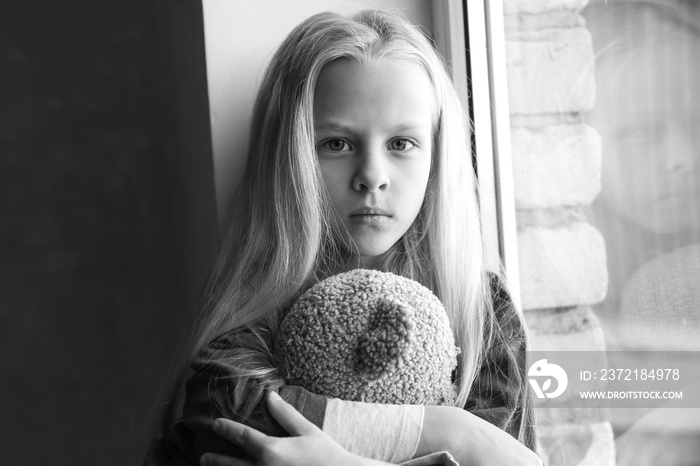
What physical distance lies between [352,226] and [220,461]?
1.05 feet

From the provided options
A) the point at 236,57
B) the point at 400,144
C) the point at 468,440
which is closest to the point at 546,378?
the point at 468,440

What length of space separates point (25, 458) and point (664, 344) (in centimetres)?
107

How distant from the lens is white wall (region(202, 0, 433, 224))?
0.99 meters

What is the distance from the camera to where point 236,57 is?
100 cm

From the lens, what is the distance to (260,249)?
2.88ft

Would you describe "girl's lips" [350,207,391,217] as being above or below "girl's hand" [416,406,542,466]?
above

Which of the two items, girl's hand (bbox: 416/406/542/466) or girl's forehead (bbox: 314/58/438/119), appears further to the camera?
girl's forehead (bbox: 314/58/438/119)

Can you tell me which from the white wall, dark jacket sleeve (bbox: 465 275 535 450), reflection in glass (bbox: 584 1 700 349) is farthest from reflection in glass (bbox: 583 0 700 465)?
the white wall

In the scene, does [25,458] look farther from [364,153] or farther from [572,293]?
[572,293]

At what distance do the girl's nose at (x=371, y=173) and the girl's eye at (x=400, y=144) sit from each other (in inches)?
1.2

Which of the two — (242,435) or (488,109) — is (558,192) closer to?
(488,109)

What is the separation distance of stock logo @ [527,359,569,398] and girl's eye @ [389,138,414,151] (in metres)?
0.34

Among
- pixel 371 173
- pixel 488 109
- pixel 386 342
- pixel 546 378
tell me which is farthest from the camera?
pixel 488 109

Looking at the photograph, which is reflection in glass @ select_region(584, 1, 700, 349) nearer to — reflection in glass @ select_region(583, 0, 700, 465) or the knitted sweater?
reflection in glass @ select_region(583, 0, 700, 465)
